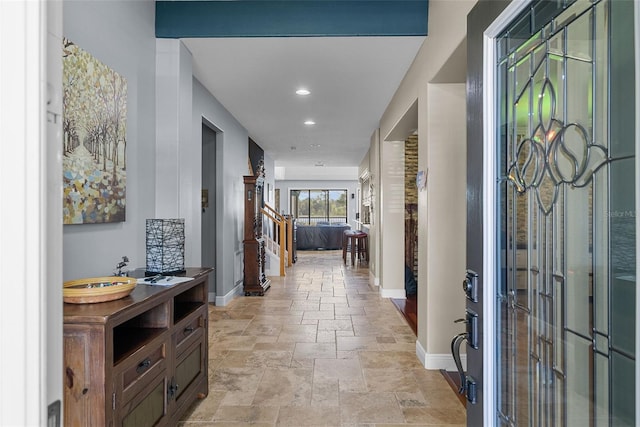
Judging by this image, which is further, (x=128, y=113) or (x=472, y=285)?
(x=128, y=113)

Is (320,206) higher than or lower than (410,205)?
higher

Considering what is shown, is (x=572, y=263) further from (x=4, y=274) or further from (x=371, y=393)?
(x=371, y=393)

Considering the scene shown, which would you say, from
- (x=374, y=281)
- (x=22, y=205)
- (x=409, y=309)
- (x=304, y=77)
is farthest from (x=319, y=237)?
(x=22, y=205)

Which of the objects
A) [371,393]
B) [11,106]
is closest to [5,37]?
[11,106]

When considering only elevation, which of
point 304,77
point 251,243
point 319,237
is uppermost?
point 304,77

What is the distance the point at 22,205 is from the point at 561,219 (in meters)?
1.24

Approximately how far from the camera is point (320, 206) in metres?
15.6

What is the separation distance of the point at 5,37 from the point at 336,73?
332 cm

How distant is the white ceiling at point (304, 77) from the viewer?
9.86ft

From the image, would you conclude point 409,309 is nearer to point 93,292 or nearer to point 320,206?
point 93,292

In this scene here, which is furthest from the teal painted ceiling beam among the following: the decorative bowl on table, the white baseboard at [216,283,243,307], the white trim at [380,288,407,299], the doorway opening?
the white trim at [380,288,407,299]

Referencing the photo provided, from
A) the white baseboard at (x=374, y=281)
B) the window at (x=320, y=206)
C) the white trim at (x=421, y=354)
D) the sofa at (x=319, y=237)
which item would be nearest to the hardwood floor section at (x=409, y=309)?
the white trim at (x=421, y=354)

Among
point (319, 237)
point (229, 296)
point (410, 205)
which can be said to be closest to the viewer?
point (229, 296)

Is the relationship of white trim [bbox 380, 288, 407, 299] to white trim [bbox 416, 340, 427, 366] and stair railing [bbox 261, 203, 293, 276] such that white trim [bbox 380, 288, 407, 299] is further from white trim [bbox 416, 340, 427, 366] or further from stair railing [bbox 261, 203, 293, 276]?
stair railing [bbox 261, 203, 293, 276]
